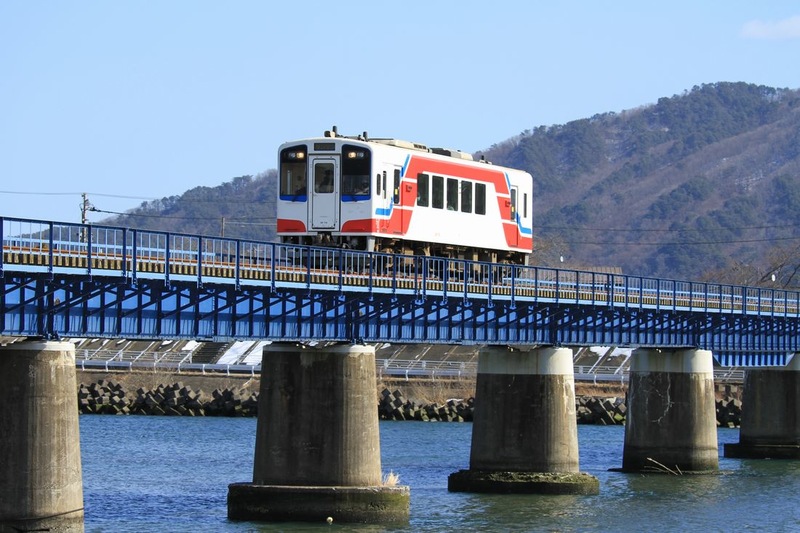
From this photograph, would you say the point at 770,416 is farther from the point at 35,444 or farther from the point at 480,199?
the point at 35,444

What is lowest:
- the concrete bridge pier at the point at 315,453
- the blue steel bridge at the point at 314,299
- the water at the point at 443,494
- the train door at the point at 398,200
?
the water at the point at 443,494

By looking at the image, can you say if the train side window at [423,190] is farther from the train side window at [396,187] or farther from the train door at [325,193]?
the train door at [325,193]

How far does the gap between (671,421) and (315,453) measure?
78.2ft

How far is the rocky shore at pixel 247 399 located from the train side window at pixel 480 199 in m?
40.2

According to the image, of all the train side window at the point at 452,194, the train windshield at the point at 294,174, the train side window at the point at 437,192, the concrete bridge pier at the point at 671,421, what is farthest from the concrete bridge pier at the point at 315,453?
the concrete bridge pier at the point at 671,421

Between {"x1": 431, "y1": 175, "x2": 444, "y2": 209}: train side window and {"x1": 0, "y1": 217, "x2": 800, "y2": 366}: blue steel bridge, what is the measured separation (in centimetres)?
233

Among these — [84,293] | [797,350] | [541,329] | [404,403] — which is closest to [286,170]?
[541,329]

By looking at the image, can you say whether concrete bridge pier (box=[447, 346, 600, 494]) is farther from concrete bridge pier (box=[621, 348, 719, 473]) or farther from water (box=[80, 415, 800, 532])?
concrete bridge pier (box=[621, 348, 719, 473])

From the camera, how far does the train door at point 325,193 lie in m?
55.9

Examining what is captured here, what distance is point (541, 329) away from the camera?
201ft

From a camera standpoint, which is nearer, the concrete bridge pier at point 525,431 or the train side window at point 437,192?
the concrete bridge pier at point 525,431

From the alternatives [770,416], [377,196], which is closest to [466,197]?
[377,196]

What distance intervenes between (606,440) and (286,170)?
36.8 m

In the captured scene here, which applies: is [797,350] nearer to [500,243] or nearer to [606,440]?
[606,440]
